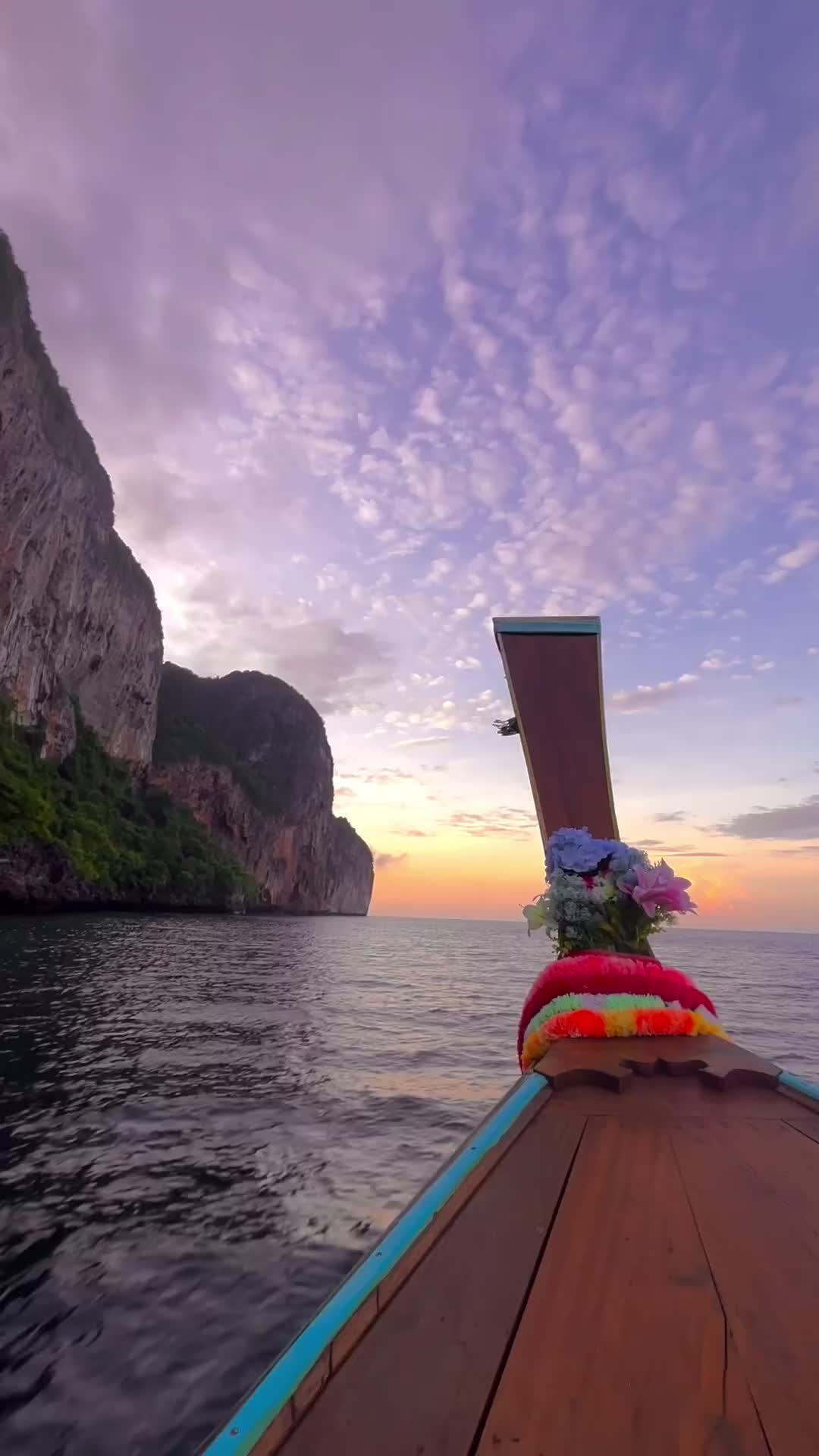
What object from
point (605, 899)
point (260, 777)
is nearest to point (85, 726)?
point (260, 777)

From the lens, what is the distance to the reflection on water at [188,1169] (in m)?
3.29

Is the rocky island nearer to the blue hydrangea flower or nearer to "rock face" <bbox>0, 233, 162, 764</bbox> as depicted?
"rock face" <bbox>0, 233, 162, 764</bbox>

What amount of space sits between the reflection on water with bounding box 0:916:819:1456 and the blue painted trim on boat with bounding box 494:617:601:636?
5195 millimetres

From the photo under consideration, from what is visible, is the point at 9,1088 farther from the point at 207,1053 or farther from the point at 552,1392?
the point at 552,1392

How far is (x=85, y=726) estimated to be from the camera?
60.7 metres

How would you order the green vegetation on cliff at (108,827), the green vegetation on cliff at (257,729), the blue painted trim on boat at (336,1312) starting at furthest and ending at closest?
the green vegetation on cliff at (257,729) < the green vegetation on cliff at (108,827) < the blue painted trim on boat at (336,1312)

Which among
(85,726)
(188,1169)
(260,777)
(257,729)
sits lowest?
(188,1169)

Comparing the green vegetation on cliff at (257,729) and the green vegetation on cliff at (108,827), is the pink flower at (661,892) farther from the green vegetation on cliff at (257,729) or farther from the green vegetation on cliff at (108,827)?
the green vegetation on cliff at (257,729)

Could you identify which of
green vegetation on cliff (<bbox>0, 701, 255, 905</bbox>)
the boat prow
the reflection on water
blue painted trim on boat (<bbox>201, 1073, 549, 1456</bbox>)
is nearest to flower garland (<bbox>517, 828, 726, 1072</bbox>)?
the boat prow

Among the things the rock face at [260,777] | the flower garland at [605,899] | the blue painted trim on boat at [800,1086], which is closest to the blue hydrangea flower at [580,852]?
the flower garland at [605,899]

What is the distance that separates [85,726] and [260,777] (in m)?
44.7

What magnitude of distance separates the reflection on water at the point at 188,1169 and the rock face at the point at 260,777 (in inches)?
2802

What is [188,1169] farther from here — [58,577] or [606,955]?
[58,577]

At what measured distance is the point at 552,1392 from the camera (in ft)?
4.86
